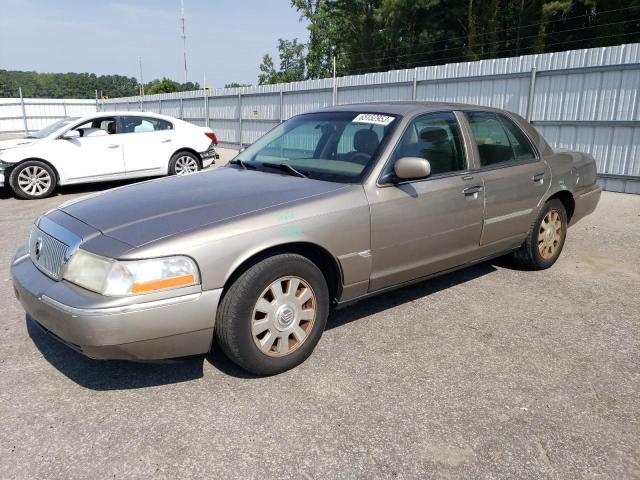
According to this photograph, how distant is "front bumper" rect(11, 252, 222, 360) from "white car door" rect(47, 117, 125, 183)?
24.1 ft

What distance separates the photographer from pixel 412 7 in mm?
32469

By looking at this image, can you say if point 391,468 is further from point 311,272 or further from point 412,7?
point 412,7

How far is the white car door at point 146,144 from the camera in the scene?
9781 mm

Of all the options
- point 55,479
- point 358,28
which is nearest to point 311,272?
point 55,479

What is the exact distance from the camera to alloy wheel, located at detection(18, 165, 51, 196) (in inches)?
358

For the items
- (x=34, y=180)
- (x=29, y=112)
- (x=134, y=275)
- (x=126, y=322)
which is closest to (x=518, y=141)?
(x=134, y=275)

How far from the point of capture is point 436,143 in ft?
12.6

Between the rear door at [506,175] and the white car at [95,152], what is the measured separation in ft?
24.3

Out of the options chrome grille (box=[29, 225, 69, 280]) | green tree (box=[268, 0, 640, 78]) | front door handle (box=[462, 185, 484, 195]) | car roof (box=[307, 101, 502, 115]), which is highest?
green tree (box=[268, 0, 640, 78])

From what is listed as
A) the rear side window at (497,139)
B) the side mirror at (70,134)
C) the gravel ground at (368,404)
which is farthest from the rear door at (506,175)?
the side mirror at (70,134)

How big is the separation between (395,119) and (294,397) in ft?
6.70

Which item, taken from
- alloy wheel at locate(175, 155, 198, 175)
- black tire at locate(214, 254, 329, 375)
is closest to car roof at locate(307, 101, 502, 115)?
black tire at locate(214, 254, 329, 375)

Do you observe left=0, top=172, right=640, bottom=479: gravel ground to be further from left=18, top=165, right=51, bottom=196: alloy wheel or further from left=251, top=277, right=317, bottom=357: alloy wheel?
left=18, top=165, right=51, bottom=196: alloy wheel

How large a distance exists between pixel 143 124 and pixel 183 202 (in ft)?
25.4
